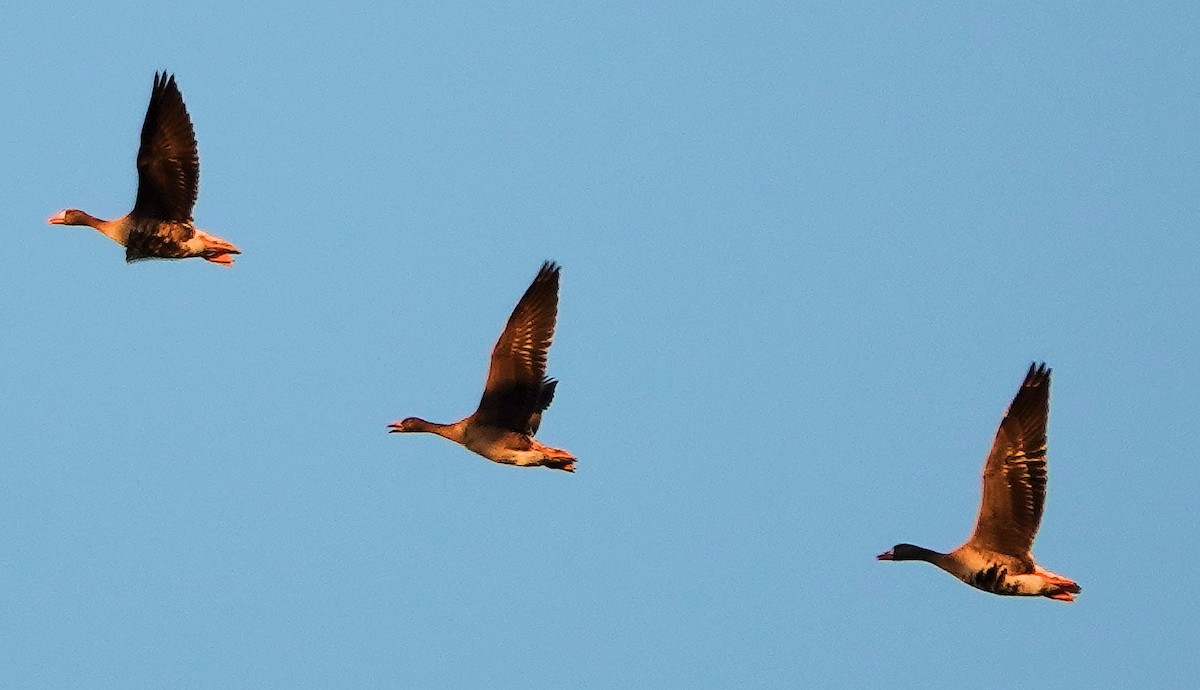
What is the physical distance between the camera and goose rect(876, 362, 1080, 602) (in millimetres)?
27641

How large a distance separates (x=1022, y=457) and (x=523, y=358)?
723 cm

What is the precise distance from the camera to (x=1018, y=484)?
27.9 metres

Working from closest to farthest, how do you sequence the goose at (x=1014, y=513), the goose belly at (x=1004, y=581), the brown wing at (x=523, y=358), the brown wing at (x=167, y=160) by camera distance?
the goose at (x=1014, y=513) < the goose belly at (x=1004, y=581) < the brown wing at (x=523, y=358) < the brown wing at (x=167, y=160)

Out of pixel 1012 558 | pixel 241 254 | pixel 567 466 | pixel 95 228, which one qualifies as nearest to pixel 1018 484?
pixel 1012 558

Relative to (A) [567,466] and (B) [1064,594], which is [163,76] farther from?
(B) [1064,594]

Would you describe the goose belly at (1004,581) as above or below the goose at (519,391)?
below

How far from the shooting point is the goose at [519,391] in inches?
1212

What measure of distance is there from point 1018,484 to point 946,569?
2038mm

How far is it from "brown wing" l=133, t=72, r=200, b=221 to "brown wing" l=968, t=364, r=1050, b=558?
41.6ft

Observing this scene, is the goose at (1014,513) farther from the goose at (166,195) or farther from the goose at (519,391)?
the goose at (166,195)

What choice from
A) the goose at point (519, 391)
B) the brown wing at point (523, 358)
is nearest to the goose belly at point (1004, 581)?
the goose at point (519, 391)

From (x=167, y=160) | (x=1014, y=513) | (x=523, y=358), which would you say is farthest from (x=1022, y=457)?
(x=167, y=160)

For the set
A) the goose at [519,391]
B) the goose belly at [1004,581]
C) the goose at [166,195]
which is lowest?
the goose belly at [1004,581]

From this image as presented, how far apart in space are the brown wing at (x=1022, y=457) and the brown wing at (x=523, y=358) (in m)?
6.58
